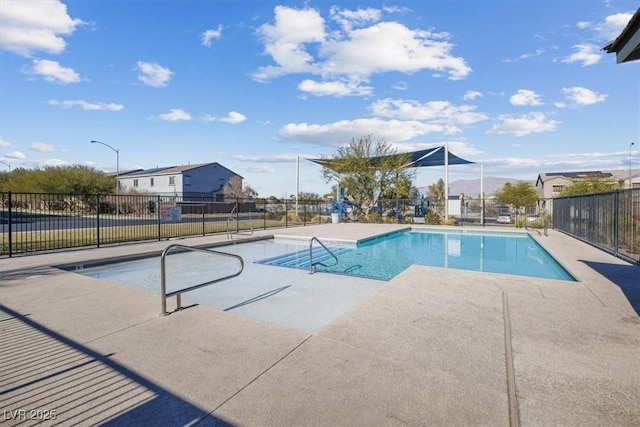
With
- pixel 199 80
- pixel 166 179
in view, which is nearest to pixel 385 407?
pixel 199 80

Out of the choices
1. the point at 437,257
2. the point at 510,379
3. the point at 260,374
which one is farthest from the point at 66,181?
the point at 510,379

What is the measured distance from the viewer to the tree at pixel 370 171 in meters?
21.8

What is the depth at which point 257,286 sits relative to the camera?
6.36m

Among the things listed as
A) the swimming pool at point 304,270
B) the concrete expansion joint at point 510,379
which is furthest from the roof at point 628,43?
the swimming pool at point 304,270

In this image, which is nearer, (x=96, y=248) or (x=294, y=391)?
(x=294, y=391)

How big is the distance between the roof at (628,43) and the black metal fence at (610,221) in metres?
5.02

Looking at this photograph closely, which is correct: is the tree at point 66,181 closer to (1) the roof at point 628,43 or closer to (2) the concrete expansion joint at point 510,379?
(2) the concrete expansion joint at point 510,379

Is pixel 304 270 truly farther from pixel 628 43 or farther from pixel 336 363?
pixel 628 43

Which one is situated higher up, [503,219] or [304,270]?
[503,219]

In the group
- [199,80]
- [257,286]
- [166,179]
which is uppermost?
[199,80]

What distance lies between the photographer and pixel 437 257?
34.1 ft

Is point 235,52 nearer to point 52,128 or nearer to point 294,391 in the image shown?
point 52,128

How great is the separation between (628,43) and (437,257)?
7.59 metres

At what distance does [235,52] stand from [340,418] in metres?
17.1
